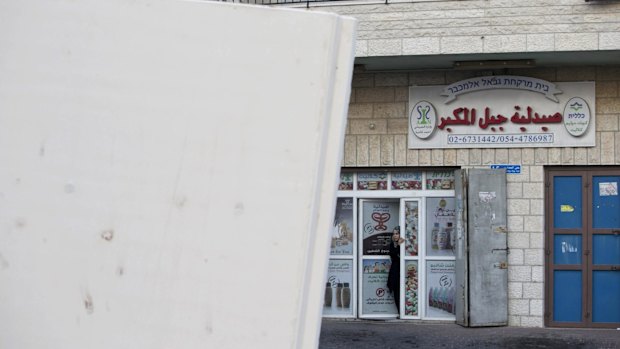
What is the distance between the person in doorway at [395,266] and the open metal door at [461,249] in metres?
0.94

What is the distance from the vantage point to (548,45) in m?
13.0

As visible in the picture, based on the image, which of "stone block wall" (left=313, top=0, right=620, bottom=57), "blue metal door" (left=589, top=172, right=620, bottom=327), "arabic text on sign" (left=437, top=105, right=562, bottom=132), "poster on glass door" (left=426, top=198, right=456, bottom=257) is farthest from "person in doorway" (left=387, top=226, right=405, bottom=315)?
"stone block wall" (left=313, top=0, right=620, bottom=57)

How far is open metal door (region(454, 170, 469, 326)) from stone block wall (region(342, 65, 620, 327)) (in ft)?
1.37

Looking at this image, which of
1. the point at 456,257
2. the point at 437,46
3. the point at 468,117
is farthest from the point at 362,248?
the point at 437,46

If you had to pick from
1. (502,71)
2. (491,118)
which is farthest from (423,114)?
(502,71)

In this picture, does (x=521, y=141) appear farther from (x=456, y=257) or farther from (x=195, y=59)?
(x=195, y=59)

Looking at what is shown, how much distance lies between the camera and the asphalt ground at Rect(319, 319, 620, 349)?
40.7ft

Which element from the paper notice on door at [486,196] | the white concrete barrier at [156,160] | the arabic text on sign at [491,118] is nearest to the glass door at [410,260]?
the paper notice on door at [486,196]

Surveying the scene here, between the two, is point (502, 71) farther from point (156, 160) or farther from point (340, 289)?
point (156, 160)

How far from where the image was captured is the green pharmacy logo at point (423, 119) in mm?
14531

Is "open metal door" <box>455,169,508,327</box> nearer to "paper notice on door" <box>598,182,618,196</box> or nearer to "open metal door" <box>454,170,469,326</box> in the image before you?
"open metal door" <box>454,170,469,326</box>

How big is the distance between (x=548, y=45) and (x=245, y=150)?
40.2ft

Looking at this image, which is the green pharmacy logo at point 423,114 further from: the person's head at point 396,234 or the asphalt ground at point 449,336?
the asphalt ground at point 449,336

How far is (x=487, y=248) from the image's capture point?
46.5 feet
